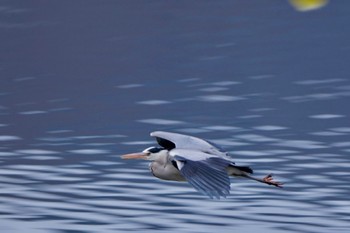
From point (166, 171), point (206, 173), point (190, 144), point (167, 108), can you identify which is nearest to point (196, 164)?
point (206, 173)

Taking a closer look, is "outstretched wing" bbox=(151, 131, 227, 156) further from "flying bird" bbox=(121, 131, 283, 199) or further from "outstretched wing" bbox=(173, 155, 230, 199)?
"outstretched wing" bbox=(173, 155, 230, 199)

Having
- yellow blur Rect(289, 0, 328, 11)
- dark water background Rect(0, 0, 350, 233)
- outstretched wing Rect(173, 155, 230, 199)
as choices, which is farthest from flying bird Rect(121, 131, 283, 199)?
yellow blur Rect(289, 0, 328, 11)

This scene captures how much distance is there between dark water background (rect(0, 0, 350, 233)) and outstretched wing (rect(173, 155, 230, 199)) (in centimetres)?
185

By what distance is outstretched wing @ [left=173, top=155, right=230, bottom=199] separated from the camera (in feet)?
16.9

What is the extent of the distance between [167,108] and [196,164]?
5539 millimetres

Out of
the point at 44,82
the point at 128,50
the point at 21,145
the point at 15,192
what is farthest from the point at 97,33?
the point at 15,192

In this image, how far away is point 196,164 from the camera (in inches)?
217

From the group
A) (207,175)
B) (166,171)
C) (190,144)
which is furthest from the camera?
(166,171)

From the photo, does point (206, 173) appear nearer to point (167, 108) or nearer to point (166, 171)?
point (166, 171)

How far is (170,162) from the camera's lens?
253 inches

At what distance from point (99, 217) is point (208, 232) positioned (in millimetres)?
874

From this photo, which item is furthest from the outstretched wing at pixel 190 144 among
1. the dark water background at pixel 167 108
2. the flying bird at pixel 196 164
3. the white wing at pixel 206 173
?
the dark water background at pixel 167 108

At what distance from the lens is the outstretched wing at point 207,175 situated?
16.9ft

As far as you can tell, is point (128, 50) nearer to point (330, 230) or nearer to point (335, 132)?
point (335, 132)
